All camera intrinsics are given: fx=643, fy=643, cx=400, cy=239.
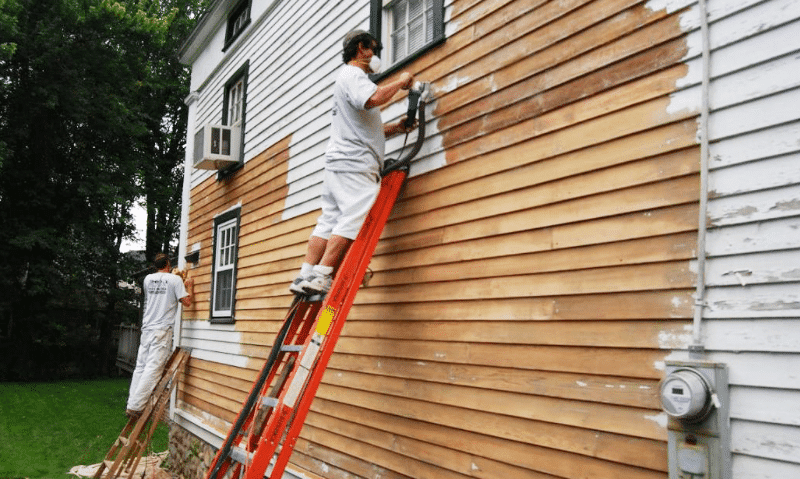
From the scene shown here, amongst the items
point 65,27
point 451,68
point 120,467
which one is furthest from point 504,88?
point 65,27

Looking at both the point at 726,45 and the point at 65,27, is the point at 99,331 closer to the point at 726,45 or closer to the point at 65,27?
the point at 65,27

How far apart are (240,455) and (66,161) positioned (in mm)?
20006

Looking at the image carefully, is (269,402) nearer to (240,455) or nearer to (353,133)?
(240,455)

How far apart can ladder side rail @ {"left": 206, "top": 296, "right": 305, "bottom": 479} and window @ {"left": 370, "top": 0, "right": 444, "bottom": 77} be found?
7.12ft

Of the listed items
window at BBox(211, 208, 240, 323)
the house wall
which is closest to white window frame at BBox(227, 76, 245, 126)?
window at BBox(211, 208, 240, 323)

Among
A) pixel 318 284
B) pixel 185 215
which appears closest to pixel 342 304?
pixel 318 284

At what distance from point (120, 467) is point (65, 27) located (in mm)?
16367

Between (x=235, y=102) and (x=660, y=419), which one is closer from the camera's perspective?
(x=660, y=419)

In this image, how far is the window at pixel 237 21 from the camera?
9.56 meters

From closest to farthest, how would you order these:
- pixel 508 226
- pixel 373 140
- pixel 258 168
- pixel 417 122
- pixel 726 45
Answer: pixel 726 45 < pixel 508 226 < pixel 373 140 < pixel 417 122 < pixel 258 168

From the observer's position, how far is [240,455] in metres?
3.88

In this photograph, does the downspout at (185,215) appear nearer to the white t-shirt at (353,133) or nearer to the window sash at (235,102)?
the window sash at (235,102)

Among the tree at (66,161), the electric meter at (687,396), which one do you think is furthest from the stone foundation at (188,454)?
the tree at (66,161)

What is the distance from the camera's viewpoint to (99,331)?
23.3 metres
